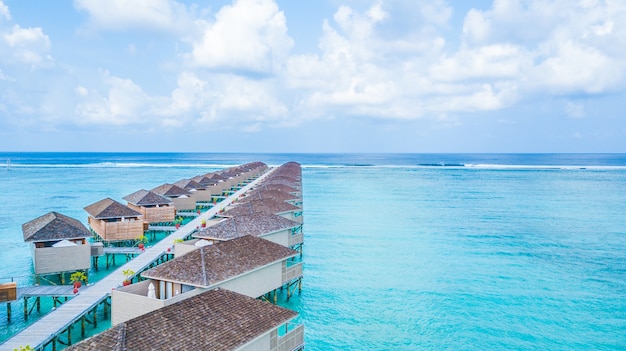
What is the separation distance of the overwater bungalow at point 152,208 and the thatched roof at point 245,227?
13.8 meters

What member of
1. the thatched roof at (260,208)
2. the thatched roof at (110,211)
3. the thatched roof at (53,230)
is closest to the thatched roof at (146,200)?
the thatched roof at (110,211)

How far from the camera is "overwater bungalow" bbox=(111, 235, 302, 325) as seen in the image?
17.1 metres

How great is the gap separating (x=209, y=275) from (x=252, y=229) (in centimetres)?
827

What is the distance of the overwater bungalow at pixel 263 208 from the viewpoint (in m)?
33.2

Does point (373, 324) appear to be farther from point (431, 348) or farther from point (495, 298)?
point (495, 298)

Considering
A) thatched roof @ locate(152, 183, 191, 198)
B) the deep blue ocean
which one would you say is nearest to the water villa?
the deep blue ocean

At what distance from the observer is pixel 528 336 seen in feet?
67.5

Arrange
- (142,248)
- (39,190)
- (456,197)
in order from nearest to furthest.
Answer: (142,248), (456,197), (39,190)

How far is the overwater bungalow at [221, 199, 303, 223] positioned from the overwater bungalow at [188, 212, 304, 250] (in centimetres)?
384

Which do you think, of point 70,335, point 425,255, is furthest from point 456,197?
point 70,335

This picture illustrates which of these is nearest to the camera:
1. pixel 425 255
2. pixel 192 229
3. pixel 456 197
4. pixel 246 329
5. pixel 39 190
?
pixel 246 329

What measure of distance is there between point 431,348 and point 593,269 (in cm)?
1796

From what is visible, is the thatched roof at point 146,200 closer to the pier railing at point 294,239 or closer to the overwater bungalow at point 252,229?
the overwater bungalow at point 252,229

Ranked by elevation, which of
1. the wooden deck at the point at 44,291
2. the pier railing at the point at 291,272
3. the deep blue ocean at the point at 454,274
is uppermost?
the pier railing at the point at 291,272
